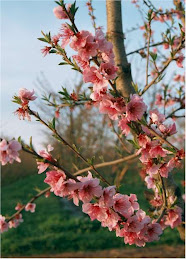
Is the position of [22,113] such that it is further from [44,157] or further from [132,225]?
[132,225]

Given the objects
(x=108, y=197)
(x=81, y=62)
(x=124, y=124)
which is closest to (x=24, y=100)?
(x=81, y=62)

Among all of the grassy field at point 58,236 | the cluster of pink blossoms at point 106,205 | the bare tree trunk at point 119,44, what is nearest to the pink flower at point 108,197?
the cluster of pink blossoms at point 106,205

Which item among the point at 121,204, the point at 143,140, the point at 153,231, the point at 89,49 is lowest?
the point at 153,231

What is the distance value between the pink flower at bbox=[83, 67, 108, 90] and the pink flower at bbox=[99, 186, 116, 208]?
0.51m

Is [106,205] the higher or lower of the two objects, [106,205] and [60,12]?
the lower

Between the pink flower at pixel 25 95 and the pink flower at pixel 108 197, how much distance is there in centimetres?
66

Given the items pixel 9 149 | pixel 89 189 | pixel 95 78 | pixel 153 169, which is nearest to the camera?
pixel 9 149

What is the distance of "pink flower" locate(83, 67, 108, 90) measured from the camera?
1.50 metres

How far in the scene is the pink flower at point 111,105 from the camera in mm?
1553

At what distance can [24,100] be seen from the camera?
167 cm

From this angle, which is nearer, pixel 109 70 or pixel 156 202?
pixel 109 70

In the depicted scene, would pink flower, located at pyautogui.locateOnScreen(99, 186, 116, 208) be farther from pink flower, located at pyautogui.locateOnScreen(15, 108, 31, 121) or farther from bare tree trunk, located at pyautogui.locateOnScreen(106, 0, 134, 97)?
bare tree trunk, located at pyautogui.locateOnScreen(106, 0, 134, 97)

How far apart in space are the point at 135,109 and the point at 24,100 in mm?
614

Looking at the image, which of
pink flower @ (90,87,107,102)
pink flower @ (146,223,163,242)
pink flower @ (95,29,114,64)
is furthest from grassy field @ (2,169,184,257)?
pink flower @ (95,29,114,64)
